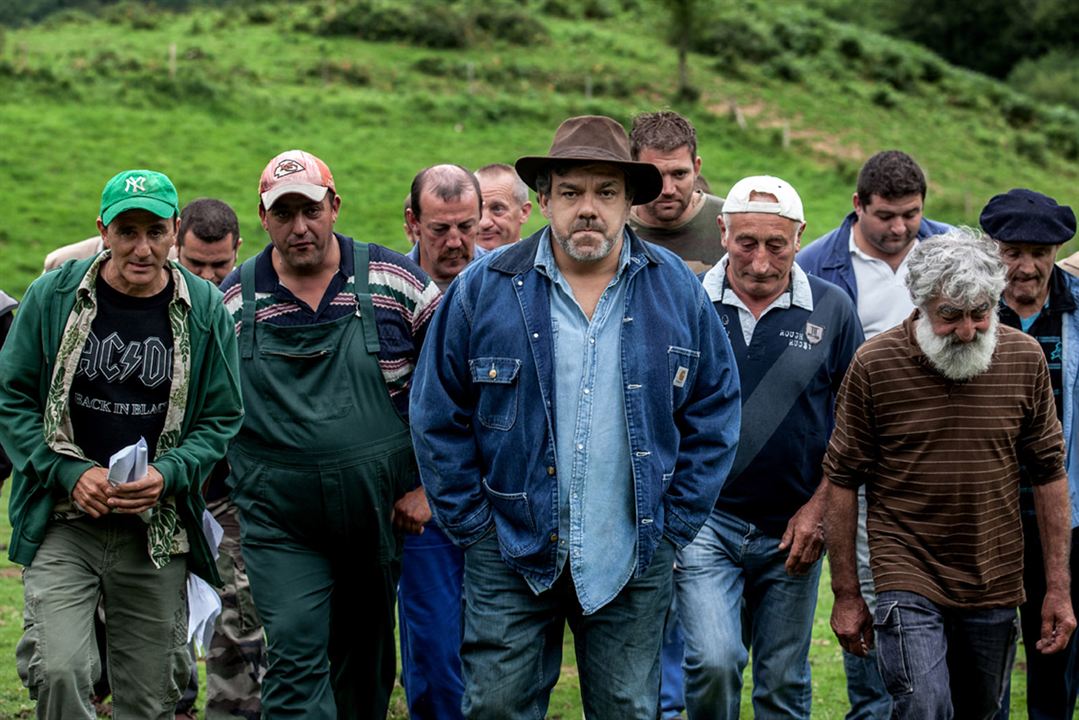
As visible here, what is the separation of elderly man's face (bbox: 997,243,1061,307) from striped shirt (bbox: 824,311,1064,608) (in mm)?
883

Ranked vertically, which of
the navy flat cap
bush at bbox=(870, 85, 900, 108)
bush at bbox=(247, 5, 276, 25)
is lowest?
the navy flat cap

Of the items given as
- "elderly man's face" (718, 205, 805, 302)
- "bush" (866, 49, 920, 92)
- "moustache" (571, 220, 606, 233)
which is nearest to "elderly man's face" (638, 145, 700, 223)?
"elderly man's face" (718, 205, 805, 302)

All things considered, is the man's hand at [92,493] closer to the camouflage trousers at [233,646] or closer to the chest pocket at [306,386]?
the chest pocket at [306,386]

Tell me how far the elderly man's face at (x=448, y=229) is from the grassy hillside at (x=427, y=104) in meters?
19.4

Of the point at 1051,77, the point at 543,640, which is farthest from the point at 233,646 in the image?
the point at 1051,77

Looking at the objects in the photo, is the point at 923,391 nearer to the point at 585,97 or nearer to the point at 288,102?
the point at 288,102

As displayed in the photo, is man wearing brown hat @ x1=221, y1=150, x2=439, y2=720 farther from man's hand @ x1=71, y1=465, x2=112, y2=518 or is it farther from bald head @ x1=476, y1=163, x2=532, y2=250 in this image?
bald head @ x1=476, y1=163, x2=532, y2=250

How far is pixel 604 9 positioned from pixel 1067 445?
5646 centimetres

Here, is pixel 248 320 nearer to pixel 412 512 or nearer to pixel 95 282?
pixel 95 282

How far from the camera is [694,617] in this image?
20.5 ft

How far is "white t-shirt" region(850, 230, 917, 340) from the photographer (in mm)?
7480

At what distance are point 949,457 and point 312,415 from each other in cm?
264

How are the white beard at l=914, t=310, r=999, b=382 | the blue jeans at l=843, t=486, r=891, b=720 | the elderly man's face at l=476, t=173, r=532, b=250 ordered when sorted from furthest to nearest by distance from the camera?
the elderly man's face at l=476, t=173, r=532, b=250 → the blue jeans at l=843, t=486, r=891, b=720 → the white beard at l=914, t=310, r=999, b=382

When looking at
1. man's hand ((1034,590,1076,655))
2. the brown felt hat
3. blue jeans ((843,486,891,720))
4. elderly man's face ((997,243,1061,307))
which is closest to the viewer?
the brown felt hat
